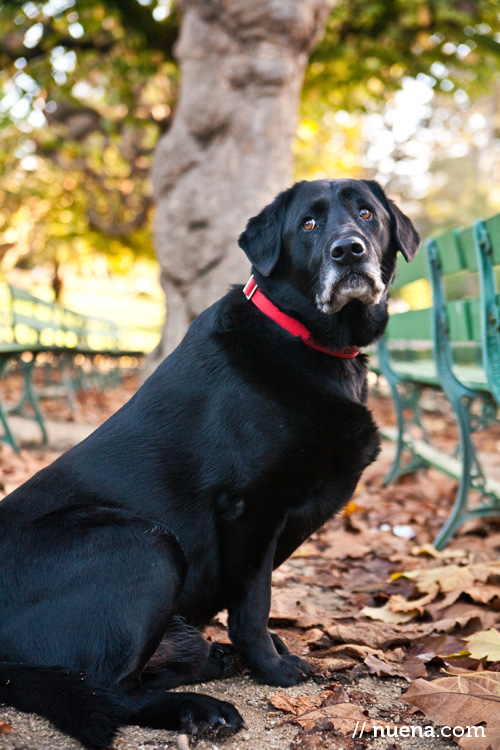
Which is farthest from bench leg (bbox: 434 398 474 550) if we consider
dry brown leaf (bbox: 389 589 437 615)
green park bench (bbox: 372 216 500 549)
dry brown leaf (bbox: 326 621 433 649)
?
dry brown leaf (bbox: 326 621 433 649)

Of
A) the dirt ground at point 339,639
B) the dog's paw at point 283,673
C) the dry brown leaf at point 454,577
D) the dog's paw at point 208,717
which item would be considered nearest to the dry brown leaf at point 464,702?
the dirt ground at point 339,639

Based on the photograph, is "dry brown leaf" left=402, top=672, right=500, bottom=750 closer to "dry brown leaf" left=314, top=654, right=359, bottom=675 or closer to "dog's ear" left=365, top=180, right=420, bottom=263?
"dry brown leaf" left=314, top=654, right=359, bottom=675

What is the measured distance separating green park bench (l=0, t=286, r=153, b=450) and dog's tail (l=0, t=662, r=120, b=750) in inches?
161

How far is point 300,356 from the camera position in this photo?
243cm

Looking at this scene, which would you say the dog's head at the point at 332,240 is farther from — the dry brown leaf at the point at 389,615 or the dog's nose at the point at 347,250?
the dry brown leaf at the point at 389,615

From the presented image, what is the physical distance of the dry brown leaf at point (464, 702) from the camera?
1877mm

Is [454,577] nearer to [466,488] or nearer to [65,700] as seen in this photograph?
[466,488]

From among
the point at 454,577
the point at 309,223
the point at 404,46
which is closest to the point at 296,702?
the point at 454,577

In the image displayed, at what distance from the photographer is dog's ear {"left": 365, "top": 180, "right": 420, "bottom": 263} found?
272 cm

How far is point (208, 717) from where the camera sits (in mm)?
1881

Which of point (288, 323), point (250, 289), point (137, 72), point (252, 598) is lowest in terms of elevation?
point (252, 598)

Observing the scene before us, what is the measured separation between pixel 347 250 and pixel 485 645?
145 centimetres

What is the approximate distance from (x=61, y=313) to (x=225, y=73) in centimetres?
685

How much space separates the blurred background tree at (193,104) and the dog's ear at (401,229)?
4.25 meters
